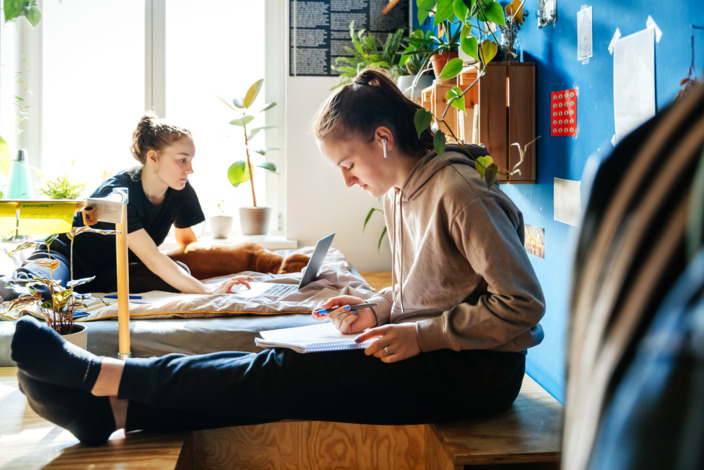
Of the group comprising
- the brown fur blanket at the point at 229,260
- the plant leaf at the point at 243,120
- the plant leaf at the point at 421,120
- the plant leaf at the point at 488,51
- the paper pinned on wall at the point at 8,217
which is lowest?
the brown fur blanket at the point at 229,260

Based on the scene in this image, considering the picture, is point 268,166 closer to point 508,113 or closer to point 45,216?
point 508,113

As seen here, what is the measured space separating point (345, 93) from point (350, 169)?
0.18m

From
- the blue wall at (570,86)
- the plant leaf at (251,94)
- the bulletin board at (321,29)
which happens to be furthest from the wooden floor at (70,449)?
the bulletin board at (321,29)

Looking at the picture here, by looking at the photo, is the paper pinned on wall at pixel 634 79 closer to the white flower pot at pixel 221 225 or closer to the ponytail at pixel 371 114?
the ponytail at pixel 371 114

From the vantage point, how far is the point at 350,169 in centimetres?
154

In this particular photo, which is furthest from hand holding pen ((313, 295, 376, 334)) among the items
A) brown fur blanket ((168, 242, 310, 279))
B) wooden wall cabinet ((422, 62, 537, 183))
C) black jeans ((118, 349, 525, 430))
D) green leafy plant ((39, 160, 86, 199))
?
green leafy plant ((39, 160, 86, 199))

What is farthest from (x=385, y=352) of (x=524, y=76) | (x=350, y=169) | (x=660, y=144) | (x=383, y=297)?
(x=660, y=144)

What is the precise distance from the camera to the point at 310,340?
4.72ft

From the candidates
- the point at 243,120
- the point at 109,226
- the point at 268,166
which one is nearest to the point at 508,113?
the point at 109,226

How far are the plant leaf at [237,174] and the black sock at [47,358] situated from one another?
8.01ft

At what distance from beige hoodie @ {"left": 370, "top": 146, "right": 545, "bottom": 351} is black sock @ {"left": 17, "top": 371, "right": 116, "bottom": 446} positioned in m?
0.67

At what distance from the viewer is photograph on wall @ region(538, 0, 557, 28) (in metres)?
1.83

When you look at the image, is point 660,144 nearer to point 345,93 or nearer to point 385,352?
point 385,352

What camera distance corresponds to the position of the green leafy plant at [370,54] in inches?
136
